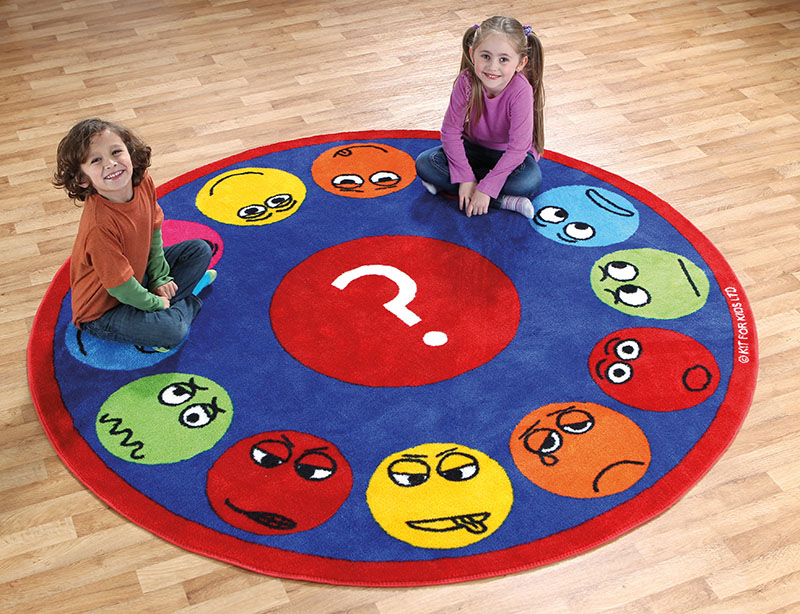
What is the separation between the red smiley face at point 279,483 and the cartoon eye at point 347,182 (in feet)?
3.37

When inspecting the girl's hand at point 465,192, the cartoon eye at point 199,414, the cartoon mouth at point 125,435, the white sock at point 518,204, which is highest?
the girl's hand at point 465,192

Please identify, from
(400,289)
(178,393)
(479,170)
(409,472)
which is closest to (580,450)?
(409,472)

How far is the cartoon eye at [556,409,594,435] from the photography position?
6.87ft

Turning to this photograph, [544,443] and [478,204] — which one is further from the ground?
[478,204]

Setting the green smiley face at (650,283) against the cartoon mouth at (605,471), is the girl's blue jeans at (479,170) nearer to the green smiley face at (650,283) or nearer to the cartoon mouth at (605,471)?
the green smiley face at (650,283)

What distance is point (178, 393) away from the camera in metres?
2.19

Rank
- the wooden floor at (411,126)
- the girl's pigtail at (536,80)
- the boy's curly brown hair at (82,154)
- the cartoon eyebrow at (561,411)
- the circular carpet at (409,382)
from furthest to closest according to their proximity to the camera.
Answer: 1. the girl's pigtail at (536,80)
2. the cartoon eyebrow at (561,411)
3. the boy's curly brown hair at (82,154)
4. the circular carpet at (409,382)
5. the wooden floor at (411,126)

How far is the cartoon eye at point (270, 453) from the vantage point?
2.03 metres

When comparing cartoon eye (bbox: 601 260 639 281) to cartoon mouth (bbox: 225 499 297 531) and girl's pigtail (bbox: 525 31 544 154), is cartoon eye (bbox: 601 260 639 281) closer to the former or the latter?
girl's pigtail (bbox: 525 31 544 154)

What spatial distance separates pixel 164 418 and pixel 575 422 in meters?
0.97

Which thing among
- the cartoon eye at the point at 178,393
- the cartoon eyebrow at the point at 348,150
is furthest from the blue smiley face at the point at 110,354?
the cartoon eyebrow at the point at 348,150

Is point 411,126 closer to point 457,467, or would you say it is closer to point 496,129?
point 496,129

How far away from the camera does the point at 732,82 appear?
340cm

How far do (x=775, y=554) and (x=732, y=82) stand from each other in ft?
6.95
